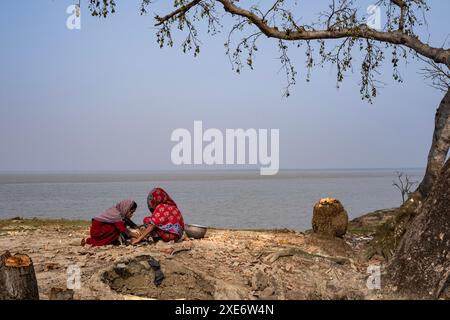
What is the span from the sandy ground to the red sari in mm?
291

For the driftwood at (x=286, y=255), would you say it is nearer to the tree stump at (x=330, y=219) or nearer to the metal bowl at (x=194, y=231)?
the metal bowl at (x=194, y=231)

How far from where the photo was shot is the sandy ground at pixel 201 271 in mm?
9367

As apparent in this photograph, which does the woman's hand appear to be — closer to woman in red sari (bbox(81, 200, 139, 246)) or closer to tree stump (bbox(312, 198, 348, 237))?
woman in red sari (bbox(81, 200, 139, 246))

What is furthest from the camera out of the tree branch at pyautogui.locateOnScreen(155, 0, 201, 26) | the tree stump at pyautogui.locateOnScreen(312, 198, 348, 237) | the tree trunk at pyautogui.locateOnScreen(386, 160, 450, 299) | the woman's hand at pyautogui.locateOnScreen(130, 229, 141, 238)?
the tree stump at pyautogui.locateOnScreen(312, 198, 348, 237)

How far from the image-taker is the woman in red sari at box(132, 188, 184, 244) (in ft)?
38.6

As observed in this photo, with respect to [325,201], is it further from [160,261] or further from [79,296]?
[79,296]

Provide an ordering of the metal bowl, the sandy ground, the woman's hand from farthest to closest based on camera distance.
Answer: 1. the metal bowl
2. the woman's hand
3. the sandy ground

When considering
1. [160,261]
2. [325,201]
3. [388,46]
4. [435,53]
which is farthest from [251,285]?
[388,46]

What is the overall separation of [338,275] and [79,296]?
15.6 feet

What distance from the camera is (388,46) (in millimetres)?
15430

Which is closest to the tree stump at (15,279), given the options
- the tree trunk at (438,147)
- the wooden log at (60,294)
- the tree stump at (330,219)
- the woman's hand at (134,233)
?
the wooden log at (60,294)

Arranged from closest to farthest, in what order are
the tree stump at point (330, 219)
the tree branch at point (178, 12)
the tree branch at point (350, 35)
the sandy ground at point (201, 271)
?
the sandy ground at point (201, 271) → the tree branch at point (350, 35) → the tree branch at point (178, 12) → the tree stump at point (330, 219)

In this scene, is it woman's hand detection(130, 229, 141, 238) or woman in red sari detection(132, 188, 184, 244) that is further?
woman's hand detection(130, 229, 141, 238)

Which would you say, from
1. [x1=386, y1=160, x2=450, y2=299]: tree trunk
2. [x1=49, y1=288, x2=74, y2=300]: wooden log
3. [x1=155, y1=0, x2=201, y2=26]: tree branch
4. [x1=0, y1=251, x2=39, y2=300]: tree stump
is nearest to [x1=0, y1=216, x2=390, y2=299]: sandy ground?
[x1=49, y1=288, x2=74, y2=300]: wooden log
